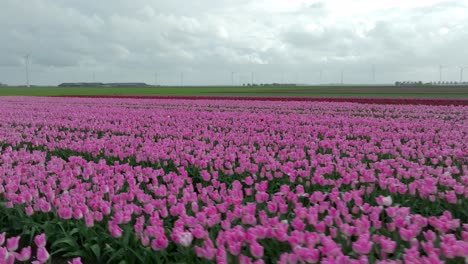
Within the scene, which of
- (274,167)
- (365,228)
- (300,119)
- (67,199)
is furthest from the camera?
(300,119)

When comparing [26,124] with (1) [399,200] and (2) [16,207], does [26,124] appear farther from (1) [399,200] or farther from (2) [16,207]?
(1) [399,200]

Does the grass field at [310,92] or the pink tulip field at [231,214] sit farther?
the grass field at [310,92]

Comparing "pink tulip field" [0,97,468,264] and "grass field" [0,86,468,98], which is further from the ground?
"grass field" [0,86,468,98]

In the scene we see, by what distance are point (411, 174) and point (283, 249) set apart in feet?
8.08

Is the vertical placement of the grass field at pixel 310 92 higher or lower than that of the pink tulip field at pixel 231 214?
higher

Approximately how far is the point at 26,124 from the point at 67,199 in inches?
405

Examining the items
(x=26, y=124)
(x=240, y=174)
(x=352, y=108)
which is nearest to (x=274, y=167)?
(x=240, y=174)

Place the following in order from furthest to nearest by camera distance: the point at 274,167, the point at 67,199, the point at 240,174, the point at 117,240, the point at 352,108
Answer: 1. the point at 352,108
2. the point at 240,174
3. the point at 274,167
4. the point at 67,199
5. the point at 117,240

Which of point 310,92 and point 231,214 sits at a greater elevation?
point 310,92

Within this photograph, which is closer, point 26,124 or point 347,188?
point 347,188

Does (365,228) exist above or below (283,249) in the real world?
above

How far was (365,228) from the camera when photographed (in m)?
2.95

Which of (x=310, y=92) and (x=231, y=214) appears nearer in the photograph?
(x=231, y=214)

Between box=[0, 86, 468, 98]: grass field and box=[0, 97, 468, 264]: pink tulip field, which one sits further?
box=[0, 86, 468, 98]: grass field
